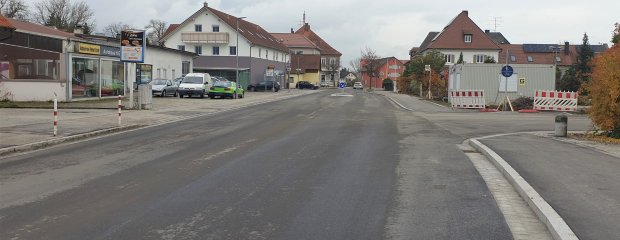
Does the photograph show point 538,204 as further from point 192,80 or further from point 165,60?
point 165,60

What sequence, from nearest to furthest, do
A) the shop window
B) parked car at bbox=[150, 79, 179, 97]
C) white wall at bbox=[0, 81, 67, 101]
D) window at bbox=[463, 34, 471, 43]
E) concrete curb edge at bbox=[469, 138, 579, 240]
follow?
1. concrete curb edge at bbox=[469, 138, 579, 240]
2. white wall at bbox=[0, 81, 67, 101]
3. the shop window
4. parked car at bbox=[150, 79, 179, 97]
5. window at bbox=[463, 34, 471, 43]

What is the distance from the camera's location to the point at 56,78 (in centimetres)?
2936

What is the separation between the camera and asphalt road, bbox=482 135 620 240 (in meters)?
6.39

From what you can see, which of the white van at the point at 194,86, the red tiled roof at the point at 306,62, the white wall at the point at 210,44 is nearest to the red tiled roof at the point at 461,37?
the red tiled roof at the point at 306,62

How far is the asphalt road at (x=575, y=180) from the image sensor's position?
6.39m

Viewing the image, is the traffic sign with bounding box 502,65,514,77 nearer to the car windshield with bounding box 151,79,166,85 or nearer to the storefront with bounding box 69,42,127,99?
the storefront with bounding box 69,42,127,99

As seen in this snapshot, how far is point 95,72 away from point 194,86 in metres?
9.59

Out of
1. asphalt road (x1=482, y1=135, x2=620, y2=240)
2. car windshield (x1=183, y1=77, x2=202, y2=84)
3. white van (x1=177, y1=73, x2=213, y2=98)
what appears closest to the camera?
asphalt road (x1=482, y1=135, x2=620, y2=240)

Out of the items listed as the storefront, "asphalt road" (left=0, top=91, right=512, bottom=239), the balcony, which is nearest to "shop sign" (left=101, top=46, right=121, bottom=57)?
the storefront

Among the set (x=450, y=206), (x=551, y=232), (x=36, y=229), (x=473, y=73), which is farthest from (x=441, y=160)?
(x=473, y=73)

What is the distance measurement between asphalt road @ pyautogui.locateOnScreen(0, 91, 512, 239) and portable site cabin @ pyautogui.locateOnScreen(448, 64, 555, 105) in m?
23.5

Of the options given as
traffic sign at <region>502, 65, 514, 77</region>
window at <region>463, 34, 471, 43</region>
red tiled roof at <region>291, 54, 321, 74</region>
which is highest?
window at <region>463, 34, 471, 43</region>

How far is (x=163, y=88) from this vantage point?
42.3m

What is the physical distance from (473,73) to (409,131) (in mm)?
19620
